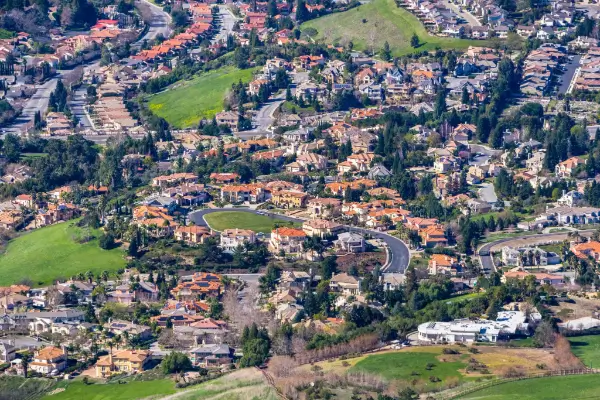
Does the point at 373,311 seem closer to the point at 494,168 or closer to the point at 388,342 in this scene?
the point at 388,342

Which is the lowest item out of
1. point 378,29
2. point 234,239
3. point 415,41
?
point 378,29

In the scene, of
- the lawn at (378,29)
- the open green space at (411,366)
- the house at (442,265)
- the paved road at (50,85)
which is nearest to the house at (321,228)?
the house at (442,265)

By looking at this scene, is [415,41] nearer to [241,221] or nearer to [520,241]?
[241,221]

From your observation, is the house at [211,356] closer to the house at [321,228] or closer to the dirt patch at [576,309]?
the dirt patch at [576,309]

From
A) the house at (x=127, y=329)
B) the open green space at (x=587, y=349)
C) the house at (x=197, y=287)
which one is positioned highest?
the open green space at (x=587, y=349)

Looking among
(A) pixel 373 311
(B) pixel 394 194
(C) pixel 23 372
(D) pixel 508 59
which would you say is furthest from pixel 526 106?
(C) pixel 23 372

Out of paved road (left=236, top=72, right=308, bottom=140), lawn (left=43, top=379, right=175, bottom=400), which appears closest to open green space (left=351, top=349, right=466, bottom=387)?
lawn (left=43, top=379, right=175, bottom=400)

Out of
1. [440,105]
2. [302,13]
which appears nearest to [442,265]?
[440,105]
